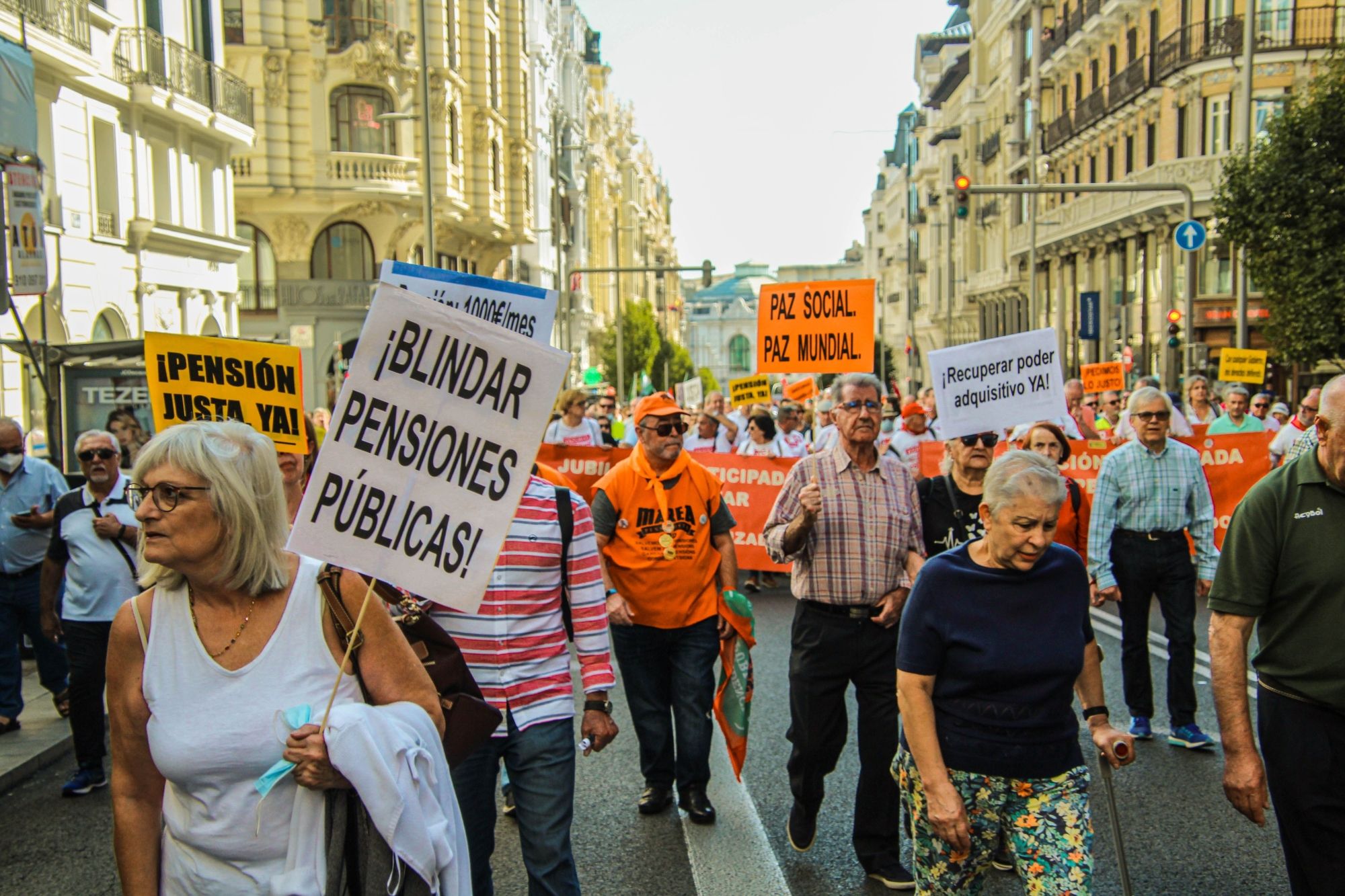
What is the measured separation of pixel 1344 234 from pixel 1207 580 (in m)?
18.6

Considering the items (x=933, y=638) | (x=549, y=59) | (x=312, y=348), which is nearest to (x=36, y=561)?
(x=933, y=638)

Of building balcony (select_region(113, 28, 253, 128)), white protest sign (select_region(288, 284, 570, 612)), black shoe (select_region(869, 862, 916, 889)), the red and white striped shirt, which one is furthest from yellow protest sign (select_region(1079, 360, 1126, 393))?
building balcony (select_region(113, 28, 253, 128))

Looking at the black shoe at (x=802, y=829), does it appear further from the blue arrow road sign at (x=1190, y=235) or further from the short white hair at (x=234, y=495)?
the blue arrow road sign at (x=1190, y=235)

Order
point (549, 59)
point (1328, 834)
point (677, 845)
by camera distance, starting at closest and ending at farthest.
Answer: point (1328, 834) < point (677, 845) < point (549, 59)

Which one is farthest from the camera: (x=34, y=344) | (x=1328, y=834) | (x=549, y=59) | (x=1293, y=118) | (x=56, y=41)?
(x=549, y=59)

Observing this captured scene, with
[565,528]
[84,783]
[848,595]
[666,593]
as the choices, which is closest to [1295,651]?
[848,595]

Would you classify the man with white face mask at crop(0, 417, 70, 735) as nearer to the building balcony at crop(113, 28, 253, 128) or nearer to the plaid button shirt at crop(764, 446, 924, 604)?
the plaid button shirt at crop(764, 446, 924, 604)

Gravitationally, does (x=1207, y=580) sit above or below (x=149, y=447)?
below

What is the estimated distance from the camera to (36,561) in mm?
7969

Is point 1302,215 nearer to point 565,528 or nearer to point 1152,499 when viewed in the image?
point 1152,499

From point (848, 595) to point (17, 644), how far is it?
5401 mm

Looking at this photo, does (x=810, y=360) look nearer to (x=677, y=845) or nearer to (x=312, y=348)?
(x=677, y=845)

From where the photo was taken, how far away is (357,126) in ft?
115

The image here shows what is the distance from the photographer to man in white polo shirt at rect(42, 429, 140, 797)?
21.5 feet
